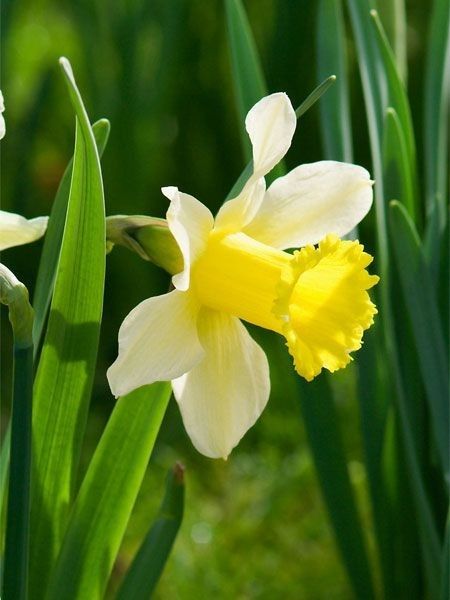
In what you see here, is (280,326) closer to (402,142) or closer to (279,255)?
(279,255)

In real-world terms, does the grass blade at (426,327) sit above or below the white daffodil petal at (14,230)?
below

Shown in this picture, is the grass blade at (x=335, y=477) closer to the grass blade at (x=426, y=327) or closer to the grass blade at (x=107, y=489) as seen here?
the grass blade at (x=426, y=327)

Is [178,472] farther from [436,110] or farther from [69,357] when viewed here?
[436,110]

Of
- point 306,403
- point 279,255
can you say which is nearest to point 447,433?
point 306,403

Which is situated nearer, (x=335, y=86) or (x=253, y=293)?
(x=253, y=293)

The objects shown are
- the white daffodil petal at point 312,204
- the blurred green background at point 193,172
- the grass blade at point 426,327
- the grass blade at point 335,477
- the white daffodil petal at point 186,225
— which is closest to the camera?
the white daffodil petal at point 186,225

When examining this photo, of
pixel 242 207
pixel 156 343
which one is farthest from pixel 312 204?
pixel 156 343

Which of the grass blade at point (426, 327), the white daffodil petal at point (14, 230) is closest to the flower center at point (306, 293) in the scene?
the white daffodil petal at point (14, 230)

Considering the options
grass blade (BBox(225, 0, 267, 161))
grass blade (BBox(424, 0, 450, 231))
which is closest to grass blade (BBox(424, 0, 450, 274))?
grass blade (BBox(424, 0, 450, 231))
